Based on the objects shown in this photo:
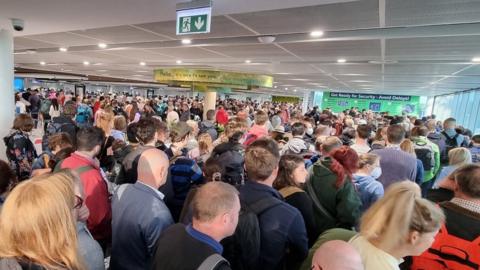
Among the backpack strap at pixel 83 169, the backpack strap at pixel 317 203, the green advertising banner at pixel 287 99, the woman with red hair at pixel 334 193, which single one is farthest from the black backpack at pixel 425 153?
the green advertising banner at pixel 287 99

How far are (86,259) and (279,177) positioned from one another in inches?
60.5

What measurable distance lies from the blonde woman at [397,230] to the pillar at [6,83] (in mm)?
7261

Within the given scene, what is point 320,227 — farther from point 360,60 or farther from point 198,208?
point 360,60

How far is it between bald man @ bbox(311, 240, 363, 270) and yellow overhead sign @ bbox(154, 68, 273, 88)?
1208 cm

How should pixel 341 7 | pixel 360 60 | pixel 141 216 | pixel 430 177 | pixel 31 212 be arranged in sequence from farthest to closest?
pixel 360 60, pixel 430 177, pixel 341 7, pixel 141 216, pixel 31 212

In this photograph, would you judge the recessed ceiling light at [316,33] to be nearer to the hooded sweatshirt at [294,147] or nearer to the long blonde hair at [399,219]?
the hooded sweatshirt at [294,147]

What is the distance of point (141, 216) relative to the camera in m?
2.10

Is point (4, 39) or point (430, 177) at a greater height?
point (4, 39)

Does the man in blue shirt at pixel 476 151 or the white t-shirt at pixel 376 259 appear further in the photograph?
the man in blue shirt at pixel 476 151

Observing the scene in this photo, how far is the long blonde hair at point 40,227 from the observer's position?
1.27 metres

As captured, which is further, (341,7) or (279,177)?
(341,7)

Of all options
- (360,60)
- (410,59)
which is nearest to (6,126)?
(360,60)

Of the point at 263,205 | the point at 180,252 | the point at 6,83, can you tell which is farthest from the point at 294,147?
the point at 6,83

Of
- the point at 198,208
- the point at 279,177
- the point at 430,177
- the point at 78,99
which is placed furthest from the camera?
the point at 78,99
